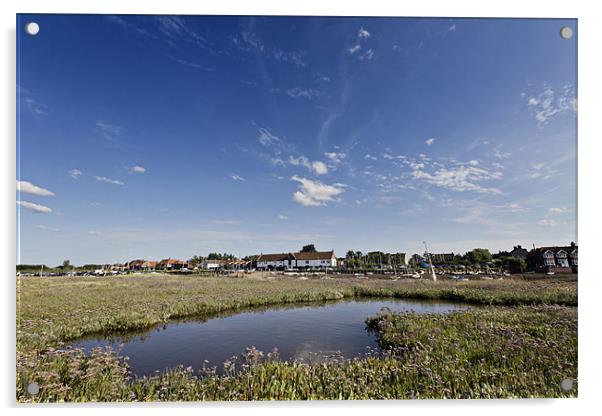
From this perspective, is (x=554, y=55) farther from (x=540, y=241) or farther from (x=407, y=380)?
(x=407, y=380)

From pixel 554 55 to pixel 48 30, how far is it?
917 cm

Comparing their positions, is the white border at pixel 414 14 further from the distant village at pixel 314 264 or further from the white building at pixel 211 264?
the white building at pixel 211 264

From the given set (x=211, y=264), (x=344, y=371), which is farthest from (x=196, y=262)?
(x=344, y=371)

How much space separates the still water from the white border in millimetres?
1844

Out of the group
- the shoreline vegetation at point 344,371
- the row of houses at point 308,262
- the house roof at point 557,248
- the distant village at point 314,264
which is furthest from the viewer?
the distant village at point 314,264

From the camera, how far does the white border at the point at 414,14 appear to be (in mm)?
4367

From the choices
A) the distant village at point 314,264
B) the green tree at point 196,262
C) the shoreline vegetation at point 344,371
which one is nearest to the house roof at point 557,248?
the shoreline vegetation at point 344,371

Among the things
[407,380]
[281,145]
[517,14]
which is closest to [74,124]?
[281,145]

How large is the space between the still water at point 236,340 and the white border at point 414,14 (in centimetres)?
184

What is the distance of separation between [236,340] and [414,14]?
28.4ft

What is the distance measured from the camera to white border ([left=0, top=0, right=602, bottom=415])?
437cm

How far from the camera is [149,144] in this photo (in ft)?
22.4

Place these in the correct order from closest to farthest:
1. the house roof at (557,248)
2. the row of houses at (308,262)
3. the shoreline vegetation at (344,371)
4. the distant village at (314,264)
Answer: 1. the shoreline vegetation at (344,371)
2. the house roof at (557,248)
3. the row of houses at (308,262)
4. the distant village at (314,264)
